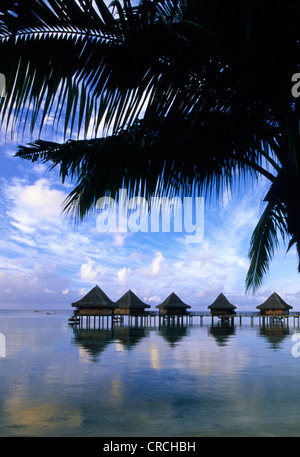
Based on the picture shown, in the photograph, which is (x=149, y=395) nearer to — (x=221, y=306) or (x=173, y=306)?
(x=173, y=306)

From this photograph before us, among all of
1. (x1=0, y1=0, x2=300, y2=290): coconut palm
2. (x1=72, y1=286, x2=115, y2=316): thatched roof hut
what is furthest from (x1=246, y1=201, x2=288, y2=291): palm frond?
(x1=72, y1=286, x2=115, y2=316): thatched roof hut

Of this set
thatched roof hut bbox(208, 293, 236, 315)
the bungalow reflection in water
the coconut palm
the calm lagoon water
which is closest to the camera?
the coconut palm

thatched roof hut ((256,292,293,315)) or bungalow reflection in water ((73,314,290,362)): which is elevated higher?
thatched roof hut ((256,292,293,315))

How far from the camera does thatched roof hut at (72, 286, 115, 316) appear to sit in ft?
137

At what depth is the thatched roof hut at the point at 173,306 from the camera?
49.8 meters

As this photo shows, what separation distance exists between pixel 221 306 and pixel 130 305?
12514 mm

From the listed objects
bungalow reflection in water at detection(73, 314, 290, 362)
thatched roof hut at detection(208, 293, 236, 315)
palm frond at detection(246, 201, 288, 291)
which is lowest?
bungalow reflection in water at detection(73, 314, 290, 362)

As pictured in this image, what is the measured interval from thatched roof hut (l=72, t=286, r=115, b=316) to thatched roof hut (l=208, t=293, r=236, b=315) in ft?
49.6

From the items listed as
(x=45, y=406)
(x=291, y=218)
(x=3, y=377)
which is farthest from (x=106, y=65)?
(x=3, y=377)

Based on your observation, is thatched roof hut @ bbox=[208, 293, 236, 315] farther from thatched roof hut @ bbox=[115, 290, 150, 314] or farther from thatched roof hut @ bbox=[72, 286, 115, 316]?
thatched roof hut @ bbox=[72, 286, 115, 316]

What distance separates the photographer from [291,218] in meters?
2.32

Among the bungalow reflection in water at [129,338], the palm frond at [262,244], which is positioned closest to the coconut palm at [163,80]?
the palm frond at [262,244]

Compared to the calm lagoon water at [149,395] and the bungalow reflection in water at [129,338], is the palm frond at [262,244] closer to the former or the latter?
the calm lagoon water at [149,395]

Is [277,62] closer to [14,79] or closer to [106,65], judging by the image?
[106,65]
